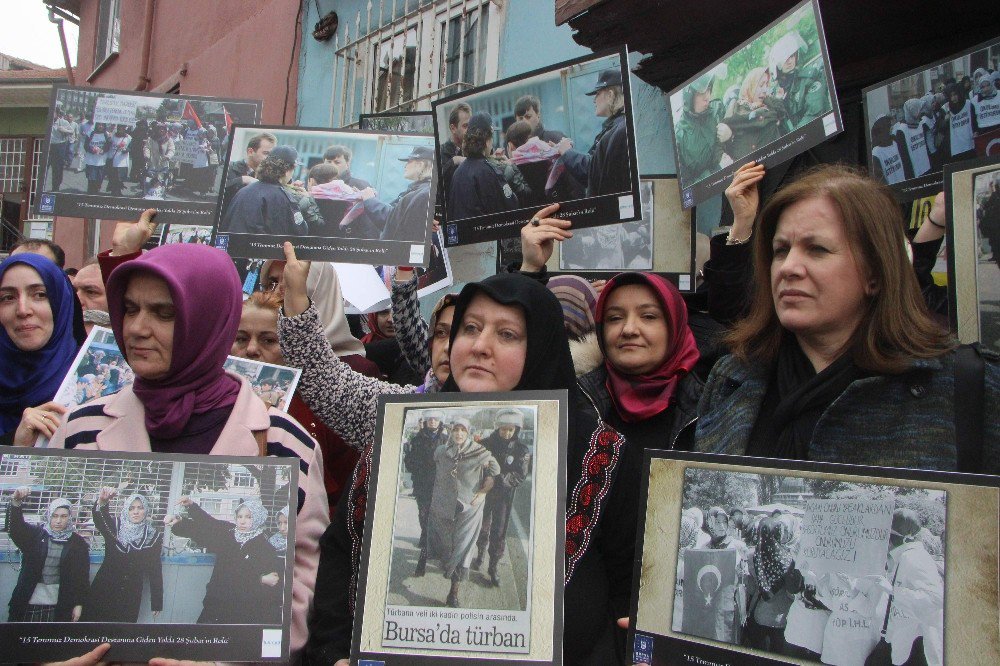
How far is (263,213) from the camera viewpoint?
10.7 feet

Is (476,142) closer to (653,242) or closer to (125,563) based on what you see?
(653,242)

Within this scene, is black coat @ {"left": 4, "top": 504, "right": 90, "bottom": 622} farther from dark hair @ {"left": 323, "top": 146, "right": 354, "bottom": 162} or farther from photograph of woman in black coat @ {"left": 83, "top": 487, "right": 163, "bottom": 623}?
dark hair @ {"left": 323, "top": 146, "right": 354, "bottom": 162}

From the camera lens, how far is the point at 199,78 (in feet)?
39.1

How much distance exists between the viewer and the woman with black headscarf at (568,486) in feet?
6.47

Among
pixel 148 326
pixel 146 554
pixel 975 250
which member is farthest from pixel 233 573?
pixel 975 250

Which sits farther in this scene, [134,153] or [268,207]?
[134,153]

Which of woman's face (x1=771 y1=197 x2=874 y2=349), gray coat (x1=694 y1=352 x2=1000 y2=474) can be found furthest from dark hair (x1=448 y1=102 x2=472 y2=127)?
gray coat (x1=694 y1=352 x2=1000 y2=474)

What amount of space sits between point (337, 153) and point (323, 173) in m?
0.11

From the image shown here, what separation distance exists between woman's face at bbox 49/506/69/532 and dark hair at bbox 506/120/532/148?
6.70 ft

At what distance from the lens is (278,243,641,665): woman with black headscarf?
77.7 inches

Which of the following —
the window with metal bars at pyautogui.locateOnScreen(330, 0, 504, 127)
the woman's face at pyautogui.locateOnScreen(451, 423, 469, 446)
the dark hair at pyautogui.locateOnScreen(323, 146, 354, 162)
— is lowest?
the woman's face at pyautogui.locateOnScreen(451, 423, 469, 446)

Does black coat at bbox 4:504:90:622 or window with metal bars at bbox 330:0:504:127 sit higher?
window with metal bars at bbox 330:0:504:127

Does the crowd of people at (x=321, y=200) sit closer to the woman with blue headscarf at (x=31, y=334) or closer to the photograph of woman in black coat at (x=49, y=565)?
the woman with blue headscarf at (x=31, y=334)

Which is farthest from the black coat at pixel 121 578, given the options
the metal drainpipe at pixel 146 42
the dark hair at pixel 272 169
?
the metal drainpipe at pixel 146 42
